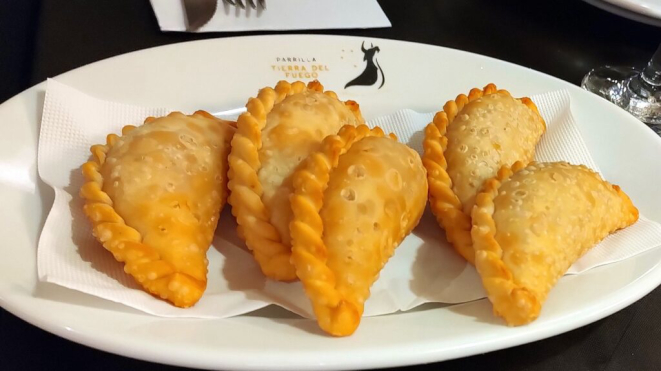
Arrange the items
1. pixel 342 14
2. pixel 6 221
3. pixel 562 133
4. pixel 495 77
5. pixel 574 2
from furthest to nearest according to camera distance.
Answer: pixel 574 2, pixel 342 14, pixel 495 77, pixel 562 133, pixel 6 221

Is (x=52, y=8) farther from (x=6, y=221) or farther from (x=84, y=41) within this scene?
(x=6, y=221)

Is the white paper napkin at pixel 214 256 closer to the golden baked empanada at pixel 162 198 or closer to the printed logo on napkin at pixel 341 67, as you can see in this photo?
the golden baked empanada at pixel 162 198

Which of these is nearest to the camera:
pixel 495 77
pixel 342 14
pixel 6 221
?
pixel 6 221

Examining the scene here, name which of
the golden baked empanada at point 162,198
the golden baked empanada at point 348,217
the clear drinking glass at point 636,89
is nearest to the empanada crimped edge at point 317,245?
the golden baked empanada at point 348,217

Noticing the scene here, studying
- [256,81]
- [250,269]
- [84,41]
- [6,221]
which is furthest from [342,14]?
[6,221]

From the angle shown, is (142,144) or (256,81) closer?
(142,144)

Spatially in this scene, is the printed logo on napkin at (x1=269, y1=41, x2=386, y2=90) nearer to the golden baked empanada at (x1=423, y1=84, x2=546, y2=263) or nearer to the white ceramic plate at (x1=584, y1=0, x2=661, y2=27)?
the golden baked empanada at (x1=423, y1=84, x2=546, y2=263)

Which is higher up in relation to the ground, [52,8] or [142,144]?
[142,144]
